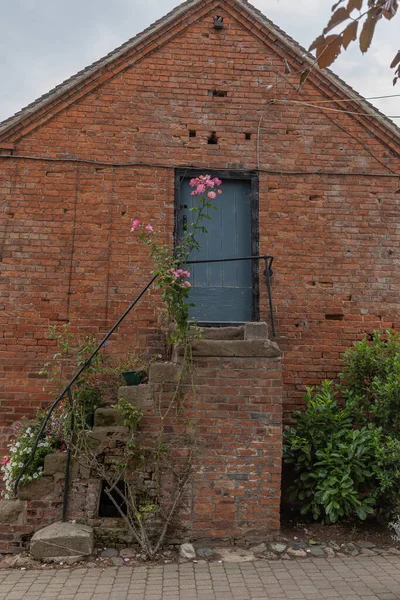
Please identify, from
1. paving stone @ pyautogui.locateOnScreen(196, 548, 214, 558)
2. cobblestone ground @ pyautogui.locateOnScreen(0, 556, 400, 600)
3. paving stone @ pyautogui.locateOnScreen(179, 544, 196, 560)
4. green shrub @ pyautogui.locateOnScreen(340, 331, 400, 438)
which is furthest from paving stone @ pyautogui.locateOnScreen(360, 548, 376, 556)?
paving stone @ pyautogui.locateOnScreen(179, 544, 196, 560)

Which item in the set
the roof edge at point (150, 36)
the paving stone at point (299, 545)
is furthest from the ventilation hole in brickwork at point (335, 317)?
the paving stone at point (299, 545)

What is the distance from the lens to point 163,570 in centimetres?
483

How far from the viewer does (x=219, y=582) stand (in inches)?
180

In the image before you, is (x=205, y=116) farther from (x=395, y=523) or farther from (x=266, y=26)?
(x=395, y=523)

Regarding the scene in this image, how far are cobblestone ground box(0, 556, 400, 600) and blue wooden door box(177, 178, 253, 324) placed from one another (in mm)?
3138

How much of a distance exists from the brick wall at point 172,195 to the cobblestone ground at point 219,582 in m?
2.21

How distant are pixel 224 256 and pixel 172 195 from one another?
109cm

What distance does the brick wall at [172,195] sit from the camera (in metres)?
6.87

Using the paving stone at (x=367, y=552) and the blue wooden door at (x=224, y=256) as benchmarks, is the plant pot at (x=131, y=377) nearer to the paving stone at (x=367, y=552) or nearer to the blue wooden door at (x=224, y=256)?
the blue wooden door at (x=224, y=256)

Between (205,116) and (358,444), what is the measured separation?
4.80 metres

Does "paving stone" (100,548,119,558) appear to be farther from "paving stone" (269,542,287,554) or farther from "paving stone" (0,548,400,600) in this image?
"paving stone" (269,542,287,554)

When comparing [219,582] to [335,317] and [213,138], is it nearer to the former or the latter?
[335,317]

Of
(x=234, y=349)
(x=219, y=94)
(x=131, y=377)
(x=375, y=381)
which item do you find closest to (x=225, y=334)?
(x=234, y=349)

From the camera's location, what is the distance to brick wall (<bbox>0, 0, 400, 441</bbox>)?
270 inches
